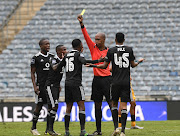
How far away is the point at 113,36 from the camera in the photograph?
72.1 feet

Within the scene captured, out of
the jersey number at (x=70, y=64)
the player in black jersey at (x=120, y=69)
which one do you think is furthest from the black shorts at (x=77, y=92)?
the player in black jersey at (x=120, y=69)

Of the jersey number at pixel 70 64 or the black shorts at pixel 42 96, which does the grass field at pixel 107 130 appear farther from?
the jersey number at pixel 70 64

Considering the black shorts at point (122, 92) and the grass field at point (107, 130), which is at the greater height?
the black shorts at point (122, 92)

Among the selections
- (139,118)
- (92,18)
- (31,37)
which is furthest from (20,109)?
(92,18)

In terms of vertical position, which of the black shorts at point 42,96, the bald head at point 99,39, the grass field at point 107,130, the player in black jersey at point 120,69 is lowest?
the grass field at point 107,130

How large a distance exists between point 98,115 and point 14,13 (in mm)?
15597

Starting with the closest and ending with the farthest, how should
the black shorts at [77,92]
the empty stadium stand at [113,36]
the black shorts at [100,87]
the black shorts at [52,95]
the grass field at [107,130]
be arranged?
the black shorts at [77,92] < the black shorts at [100,87] < the black shorts at [52,95] < the grass field at [107,130] < the empty stadium stand at [113,36]

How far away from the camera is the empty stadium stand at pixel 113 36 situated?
19594mm

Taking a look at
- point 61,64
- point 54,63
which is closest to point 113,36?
point 54,63

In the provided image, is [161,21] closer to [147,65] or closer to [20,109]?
[147,65]

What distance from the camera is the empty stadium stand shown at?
771 inches

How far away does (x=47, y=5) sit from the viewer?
2419cm

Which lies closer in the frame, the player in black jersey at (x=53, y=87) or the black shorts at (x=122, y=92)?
the black shorts at (x=122, y=92)

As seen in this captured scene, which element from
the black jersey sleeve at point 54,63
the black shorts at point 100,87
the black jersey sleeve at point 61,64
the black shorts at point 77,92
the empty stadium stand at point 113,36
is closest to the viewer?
the black shorts at point 77,92
